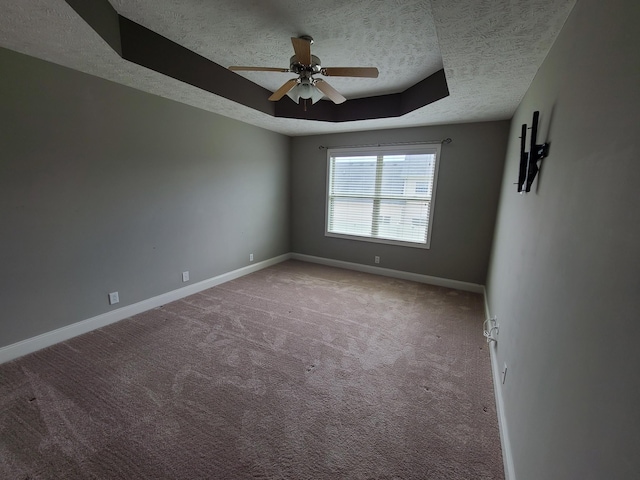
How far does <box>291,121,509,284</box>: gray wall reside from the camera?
11.7 feet

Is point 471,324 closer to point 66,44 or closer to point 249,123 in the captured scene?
point 249,123

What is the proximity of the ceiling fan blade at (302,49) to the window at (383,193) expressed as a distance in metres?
2.41

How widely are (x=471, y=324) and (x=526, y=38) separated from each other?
2561mm

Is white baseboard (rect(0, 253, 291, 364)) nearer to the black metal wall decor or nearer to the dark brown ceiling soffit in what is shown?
the dark brown ceiling soffit

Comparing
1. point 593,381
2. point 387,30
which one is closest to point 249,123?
point 387,30

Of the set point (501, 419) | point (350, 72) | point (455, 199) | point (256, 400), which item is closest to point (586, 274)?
point (501, 419)

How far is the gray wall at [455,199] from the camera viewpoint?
3.56 meters

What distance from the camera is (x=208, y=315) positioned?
117 inches

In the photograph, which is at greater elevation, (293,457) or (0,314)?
(0,314)

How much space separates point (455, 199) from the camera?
12.6ft

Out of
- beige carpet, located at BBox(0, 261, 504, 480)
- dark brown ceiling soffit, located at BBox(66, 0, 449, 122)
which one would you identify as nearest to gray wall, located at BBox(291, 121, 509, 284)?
dark brown ceiling soffit, located at BBox(66, 0, 449, 122)

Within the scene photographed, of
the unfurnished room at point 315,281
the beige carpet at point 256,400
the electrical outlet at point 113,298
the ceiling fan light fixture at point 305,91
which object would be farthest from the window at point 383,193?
the electrical outlet at point 113,298

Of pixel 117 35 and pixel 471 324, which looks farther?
pixel 471 324

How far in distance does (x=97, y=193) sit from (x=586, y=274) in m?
3.49
